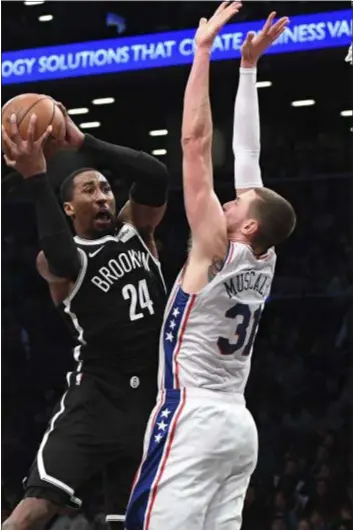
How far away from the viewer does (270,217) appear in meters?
4.38

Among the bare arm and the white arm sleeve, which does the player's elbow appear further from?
the bare arm

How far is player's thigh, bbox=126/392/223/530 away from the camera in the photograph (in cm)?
409

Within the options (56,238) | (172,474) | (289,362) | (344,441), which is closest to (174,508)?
(172,474)

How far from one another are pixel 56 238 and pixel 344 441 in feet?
30.3

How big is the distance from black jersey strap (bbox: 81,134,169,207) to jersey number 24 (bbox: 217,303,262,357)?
2.87ft

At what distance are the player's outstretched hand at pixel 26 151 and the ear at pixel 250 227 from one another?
833mm

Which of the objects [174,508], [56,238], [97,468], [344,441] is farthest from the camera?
[344,441]

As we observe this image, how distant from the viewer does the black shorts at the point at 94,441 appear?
15.7 ft

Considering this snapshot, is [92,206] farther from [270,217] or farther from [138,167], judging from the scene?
[270,217]

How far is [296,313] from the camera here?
14453 millimetres

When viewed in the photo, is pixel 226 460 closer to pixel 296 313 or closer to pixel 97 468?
pixel 97 468

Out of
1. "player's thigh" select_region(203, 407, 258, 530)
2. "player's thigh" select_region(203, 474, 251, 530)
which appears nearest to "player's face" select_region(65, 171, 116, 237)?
"player's thigh" select_region(203, 407, 258, 530)

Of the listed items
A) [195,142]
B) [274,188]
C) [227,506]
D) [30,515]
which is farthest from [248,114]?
[274,188]

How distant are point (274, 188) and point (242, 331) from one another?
1066cm
